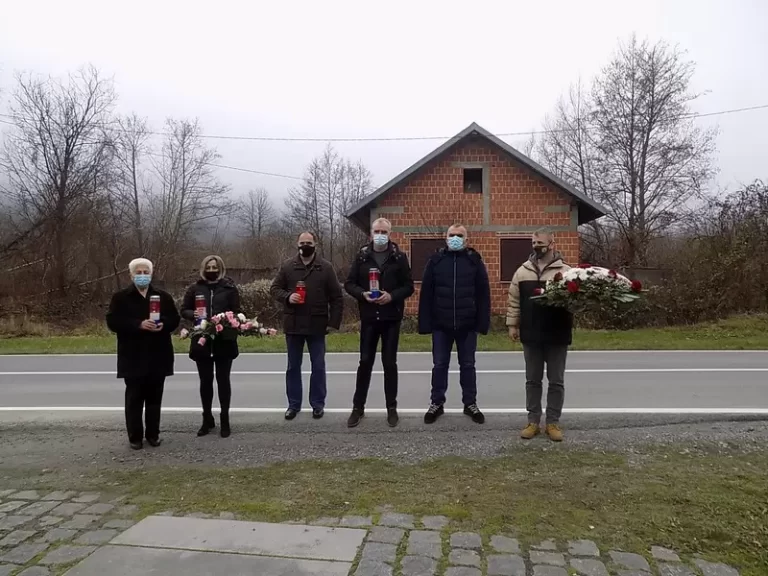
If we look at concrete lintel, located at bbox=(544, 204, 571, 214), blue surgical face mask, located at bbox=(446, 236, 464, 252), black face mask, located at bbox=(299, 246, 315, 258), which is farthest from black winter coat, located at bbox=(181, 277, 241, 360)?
concrete lintel, located at bbox=(544, 204, 571, 214)

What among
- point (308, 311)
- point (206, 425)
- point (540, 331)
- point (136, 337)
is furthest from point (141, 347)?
point (540, 331)

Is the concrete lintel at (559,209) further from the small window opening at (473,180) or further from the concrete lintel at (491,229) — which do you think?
the small window opening at (473,180)

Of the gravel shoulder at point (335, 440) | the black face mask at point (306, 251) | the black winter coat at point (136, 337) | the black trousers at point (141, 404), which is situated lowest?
the gravel shoulder at point (335, 440)

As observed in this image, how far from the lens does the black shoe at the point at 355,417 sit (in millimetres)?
5961

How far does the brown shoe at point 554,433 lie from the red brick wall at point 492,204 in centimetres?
1412

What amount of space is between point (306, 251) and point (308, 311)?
2.10 feet

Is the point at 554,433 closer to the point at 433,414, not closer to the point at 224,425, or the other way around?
the point at 433,414

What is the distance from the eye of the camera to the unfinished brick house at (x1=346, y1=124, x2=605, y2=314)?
1952 cm

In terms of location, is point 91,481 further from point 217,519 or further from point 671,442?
point 671,442

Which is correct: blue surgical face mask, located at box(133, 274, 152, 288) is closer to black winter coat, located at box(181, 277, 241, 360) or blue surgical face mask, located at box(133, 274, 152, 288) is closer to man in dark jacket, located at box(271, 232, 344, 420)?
black winter coat, located at box(181, 277, 241, 360)

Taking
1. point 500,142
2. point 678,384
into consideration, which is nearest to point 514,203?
point 500,142

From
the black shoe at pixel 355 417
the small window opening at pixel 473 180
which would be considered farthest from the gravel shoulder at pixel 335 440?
the small window opening at pixel 473 180

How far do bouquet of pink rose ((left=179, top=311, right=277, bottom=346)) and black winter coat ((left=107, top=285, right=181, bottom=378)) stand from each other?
0.26 metres

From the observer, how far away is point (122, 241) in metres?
31.1
